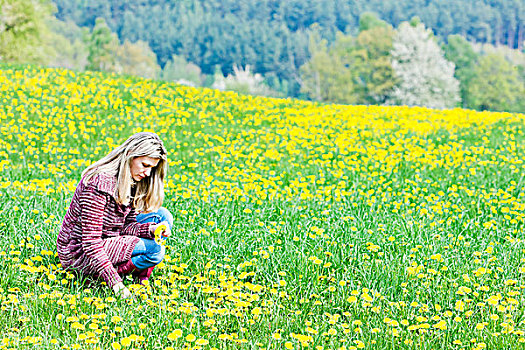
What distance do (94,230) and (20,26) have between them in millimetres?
30950

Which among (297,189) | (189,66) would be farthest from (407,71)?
(189,66)

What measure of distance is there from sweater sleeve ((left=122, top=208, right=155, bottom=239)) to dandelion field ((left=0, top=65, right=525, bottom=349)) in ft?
1.25

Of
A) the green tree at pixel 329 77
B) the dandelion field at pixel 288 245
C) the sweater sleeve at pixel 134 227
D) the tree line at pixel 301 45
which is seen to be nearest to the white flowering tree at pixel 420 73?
the tree line at pixel 301 45

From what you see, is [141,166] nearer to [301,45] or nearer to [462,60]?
[462,60]

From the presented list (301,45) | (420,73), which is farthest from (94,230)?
(301,45)

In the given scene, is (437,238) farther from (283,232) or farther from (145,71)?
(145,71)

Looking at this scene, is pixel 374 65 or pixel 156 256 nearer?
pixel 156 256

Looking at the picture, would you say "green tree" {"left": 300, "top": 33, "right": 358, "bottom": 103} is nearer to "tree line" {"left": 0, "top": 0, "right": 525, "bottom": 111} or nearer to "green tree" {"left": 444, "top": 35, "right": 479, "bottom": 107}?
"tree line" {"left": 0, "top": 0, "right": 525, "bottom": 111}

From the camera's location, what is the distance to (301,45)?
84.4m

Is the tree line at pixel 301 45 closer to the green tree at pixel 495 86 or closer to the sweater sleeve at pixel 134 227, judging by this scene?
the green tree at pixel 495 86

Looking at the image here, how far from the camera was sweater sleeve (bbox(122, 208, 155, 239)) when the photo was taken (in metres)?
4.11

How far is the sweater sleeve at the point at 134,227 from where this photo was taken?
4.11m

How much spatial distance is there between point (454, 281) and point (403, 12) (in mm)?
95612

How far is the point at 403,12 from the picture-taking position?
92.0 meters
